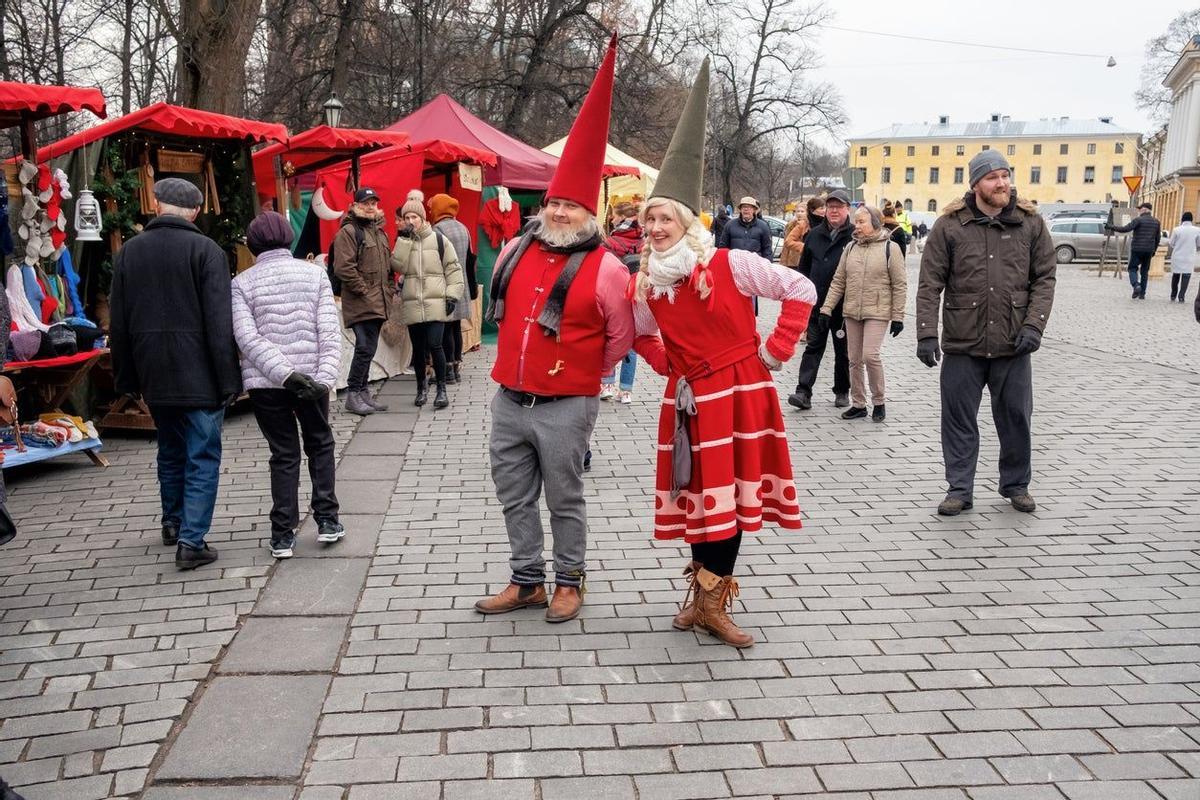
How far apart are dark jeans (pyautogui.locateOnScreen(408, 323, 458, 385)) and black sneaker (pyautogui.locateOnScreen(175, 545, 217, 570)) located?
442cm

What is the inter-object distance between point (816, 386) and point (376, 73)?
58.0 ft

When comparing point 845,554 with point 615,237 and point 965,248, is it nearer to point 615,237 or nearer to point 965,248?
point 965,248

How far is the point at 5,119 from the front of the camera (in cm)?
693

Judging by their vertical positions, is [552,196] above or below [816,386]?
above

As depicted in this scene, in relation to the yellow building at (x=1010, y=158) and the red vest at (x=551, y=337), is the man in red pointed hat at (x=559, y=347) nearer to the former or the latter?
the red vest at (x=551, y=337)

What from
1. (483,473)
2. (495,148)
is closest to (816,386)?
(483,473)

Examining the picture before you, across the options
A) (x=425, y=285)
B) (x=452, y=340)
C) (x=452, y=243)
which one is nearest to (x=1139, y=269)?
(x=452, y=340)

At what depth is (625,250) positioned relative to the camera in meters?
7.82

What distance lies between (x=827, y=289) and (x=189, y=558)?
622 centimetres

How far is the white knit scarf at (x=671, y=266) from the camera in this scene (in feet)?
12.6

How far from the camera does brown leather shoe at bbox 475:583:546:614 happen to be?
442 centimetres

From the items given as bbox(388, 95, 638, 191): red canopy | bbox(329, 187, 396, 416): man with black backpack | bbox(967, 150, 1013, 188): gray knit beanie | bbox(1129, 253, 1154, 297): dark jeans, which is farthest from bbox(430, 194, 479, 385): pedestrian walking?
bbox(1129, 253, 1154, 297): dark jeans

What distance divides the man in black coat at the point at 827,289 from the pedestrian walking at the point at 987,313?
290 cm

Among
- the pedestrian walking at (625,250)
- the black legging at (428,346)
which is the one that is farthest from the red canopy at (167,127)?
the pedestrian walking at (625,250)
